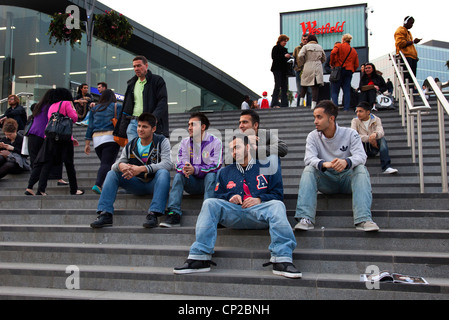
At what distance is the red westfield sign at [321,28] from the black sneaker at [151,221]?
57.8 feet

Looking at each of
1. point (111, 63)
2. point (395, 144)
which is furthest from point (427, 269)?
point (111, 63)

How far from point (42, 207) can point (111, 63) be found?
13133mm

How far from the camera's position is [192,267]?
3.22 metres

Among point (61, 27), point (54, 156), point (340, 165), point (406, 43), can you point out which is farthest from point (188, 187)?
point (61, 27)

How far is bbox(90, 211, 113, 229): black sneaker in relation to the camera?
3992 mm

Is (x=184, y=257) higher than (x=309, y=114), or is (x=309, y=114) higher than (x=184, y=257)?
(x=309, y=114)

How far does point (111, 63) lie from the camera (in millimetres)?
17031

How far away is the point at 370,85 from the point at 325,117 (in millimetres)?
4914

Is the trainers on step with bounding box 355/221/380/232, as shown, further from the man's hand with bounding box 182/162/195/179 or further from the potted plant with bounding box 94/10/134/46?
the potted plant with bounding box 94/10/134/46

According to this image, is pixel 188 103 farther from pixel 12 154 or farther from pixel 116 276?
pixel 116 276

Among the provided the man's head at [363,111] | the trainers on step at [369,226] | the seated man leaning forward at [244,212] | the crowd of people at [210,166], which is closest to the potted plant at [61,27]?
Answer: the crowd of people at [210,166]

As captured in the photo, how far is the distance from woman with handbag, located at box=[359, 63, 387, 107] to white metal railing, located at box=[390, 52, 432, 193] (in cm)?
51

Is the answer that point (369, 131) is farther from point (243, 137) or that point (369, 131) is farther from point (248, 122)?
point (243, 137)

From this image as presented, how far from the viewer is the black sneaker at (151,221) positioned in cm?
390
